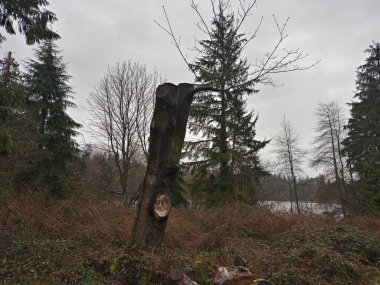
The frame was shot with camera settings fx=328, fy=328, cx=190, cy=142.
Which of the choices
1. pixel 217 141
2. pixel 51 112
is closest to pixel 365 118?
pixel 217 141

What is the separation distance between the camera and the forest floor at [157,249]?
6.36 metres

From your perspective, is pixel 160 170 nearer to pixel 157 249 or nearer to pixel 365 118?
pixel 157 249

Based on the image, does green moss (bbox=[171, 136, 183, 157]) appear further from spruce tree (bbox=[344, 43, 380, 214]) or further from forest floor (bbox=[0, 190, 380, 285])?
spruce tree (bbox=[344, 43, 380, 214])

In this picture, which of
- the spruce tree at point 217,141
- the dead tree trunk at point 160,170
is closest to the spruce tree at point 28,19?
the dead tree trunk at point 160,170

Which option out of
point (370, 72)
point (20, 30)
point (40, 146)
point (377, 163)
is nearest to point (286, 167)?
point (370, 72)

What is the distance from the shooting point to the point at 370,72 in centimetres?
2770

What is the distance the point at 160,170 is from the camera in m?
7.63

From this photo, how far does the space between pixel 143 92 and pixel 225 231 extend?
13104 millimetres

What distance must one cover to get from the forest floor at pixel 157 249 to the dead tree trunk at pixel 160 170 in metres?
0.47

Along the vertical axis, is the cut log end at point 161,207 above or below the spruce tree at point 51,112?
below

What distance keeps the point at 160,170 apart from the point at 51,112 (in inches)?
685

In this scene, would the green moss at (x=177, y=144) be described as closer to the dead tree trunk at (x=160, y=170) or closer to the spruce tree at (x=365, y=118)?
the dead tree trunk at (x=160, y=170)

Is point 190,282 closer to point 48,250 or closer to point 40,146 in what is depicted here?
point 48,250

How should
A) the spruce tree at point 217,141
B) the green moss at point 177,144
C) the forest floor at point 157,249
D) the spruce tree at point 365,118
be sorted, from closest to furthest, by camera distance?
the forest floor at point 157,249 → the green moss at point 177,144 → the spruce tree at point 217,141 → the spruce tree at point 365,118
